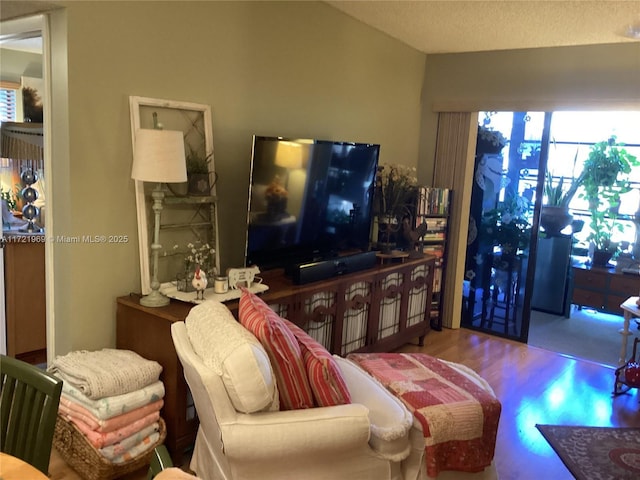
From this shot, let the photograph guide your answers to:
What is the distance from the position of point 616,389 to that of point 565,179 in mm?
2794

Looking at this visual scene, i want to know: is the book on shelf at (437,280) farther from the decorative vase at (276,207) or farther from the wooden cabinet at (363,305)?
the decorative vase at (276,207)

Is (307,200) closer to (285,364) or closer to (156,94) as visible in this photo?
(156,94)

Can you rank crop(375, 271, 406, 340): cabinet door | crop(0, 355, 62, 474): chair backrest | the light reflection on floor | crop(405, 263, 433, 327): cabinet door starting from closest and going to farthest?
1. crop(0, 355, 62, 474): chair backrest
2. the light reflection on floor
3. crop(375, 271, 406, 340): cabinet door
4. crop(405, 263, 433, 327): cabinet door

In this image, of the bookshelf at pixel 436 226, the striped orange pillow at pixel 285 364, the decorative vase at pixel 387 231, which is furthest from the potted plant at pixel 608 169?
the striped orange pillow at pixel 285 364

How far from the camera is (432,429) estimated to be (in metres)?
2.24

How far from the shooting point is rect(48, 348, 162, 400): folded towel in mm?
2354

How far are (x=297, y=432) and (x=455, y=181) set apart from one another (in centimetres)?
359

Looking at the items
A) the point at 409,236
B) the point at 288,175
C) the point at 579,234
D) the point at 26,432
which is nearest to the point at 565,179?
the point at 579,234

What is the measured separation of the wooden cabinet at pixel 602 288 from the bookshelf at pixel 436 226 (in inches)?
77.4

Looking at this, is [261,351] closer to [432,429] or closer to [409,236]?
[432,429]

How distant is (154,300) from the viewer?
2.67 m

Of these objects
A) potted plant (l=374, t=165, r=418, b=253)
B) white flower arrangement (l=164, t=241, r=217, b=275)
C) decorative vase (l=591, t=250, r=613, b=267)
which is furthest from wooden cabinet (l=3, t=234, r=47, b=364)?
decorative vase (l=591, t=250, r=613, b=267)

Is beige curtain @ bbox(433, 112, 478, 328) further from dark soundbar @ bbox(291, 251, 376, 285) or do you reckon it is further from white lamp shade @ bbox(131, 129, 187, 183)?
white lamp shade @ bbox(131, 129, 187, 183)

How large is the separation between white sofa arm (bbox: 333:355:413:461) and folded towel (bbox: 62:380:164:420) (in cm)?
89
